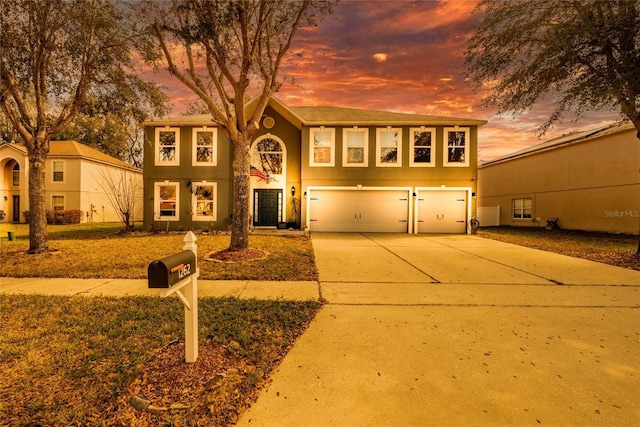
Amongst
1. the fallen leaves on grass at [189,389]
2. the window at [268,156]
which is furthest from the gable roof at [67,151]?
the fallen leaves on grass at [189,389]

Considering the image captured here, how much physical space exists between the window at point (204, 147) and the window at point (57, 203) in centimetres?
1483

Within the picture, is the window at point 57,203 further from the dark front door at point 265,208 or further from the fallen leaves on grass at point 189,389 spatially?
the fallen leaves on grass at point 189,389

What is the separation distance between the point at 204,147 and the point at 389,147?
9.90 meters

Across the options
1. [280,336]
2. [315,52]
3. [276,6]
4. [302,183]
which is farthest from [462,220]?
[280,336]

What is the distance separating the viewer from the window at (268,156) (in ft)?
49.9

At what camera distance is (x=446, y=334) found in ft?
11.3

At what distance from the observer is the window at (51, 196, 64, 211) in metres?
21.6

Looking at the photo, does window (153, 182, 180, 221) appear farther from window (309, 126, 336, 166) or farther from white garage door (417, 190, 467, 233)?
white garage door (417, 190, 467, 233)

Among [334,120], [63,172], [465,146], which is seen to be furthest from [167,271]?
[63,172]

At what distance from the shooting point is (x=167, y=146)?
15.1 m

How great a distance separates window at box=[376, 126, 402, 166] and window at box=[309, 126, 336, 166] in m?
2.46

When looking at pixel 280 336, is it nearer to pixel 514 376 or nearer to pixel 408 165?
pixel 514 376

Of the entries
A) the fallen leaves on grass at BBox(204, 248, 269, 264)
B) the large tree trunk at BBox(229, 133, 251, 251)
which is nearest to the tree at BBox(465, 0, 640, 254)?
the large tree trunk at BBox(229, 133, 251, 251)

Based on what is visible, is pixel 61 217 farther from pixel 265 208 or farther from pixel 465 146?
pixel 465 146
